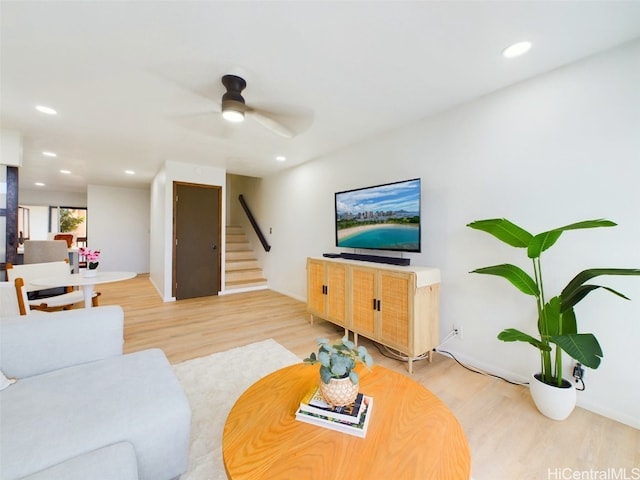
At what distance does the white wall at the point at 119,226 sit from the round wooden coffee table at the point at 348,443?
304 inches

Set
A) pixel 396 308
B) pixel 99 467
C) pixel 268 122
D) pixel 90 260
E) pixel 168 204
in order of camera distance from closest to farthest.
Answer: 1. pixel 99 467
2. pixel 268 122
3. pixel 396 308
4. pixel 90 260
5. pixel 168 204

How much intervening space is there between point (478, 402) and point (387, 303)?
37.5 inches

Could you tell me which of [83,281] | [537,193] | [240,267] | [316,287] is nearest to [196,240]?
[240,267]

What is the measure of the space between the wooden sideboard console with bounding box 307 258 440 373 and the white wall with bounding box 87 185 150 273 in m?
6.64

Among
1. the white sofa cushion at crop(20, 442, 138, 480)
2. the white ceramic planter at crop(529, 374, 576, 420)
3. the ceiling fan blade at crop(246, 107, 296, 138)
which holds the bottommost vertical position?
the white ceramic planter at crop(529, 374, 576, 420)

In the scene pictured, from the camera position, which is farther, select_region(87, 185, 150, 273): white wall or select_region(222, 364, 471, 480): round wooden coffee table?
select_region(87, 185, 150, 273): white wall

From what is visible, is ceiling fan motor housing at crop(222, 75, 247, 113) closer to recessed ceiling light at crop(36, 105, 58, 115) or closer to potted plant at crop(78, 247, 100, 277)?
recessed ceiling light at crop(36, 105, 58, 115)

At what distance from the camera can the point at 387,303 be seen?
245cm

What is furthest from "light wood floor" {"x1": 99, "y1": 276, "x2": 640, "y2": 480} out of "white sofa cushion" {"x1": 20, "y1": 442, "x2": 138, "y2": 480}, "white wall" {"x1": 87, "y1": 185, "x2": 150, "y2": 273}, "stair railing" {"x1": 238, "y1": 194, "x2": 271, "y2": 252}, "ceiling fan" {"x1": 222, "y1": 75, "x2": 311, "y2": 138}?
"white wall" {"x1": 87, "y1": 185, "x2": 150, "y2": 273}

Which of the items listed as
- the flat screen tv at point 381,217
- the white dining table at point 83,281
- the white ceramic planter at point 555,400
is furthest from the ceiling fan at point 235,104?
the white ceramic planter at point 555,400

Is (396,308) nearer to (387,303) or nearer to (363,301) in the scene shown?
(387,303)

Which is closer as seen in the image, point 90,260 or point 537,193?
point 537,193

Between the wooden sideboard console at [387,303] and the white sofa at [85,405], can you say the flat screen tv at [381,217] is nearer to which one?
the wooden sideboard console at [387,303]

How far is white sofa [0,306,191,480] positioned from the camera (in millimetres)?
883
